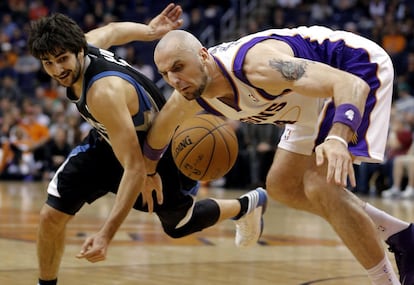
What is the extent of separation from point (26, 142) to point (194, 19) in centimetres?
459

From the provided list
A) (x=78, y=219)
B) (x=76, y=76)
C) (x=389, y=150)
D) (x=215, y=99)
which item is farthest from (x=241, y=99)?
(x=389, y=150)

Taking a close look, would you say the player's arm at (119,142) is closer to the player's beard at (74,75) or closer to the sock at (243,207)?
the player's beard at (74,75)

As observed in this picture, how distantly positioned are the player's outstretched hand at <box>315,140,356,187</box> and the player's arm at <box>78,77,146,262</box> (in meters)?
1.02

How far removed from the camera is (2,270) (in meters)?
4.81

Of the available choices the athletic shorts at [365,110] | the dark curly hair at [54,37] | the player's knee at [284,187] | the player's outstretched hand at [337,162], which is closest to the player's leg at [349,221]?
the athletic shorts at [365,110]

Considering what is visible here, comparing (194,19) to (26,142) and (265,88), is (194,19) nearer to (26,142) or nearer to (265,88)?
(26,142)

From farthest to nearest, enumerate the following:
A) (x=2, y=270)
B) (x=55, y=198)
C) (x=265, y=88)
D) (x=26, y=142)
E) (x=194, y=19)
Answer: (x=194, y=19) < (x=26, y=142) < (x=2, y=270) < (x=55, y=198) < (x=265, y=88)

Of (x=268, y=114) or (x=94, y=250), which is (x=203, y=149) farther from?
(x=94, y=250)

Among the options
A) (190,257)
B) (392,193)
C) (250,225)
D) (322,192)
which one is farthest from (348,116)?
(392,193)

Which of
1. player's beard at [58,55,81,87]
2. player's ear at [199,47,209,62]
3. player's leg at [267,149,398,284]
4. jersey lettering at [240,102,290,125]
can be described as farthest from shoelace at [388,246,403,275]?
player's beard at [58,55,81,87]

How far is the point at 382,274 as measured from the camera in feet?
11.8

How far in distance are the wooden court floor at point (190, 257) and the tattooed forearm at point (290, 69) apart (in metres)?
1.63

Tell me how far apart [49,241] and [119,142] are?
2.80ft

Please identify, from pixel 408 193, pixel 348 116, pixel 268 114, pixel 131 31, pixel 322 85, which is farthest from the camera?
pixel 408 193
